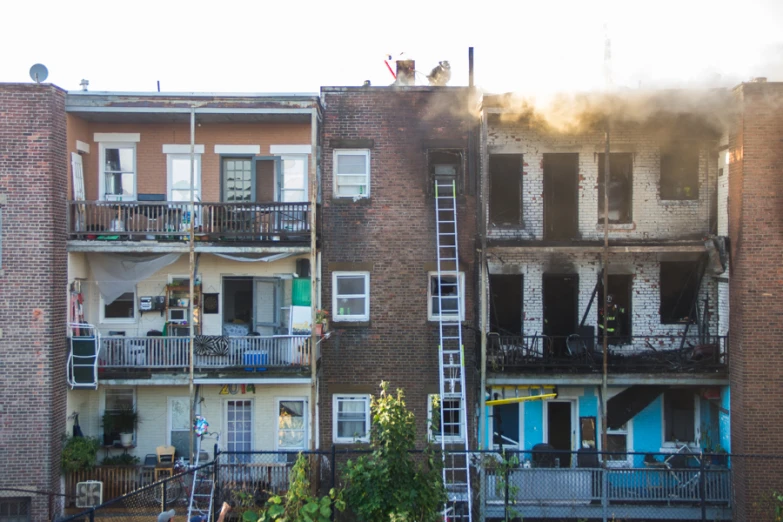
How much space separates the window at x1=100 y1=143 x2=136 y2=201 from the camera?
15.8 metres

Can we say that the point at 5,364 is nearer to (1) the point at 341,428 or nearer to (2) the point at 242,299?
(2) the point at 242,299

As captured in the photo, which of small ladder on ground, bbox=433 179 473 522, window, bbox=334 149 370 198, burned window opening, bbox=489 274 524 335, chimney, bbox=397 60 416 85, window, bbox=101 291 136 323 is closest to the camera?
small ladder on ground, bbox=433 179 473 522

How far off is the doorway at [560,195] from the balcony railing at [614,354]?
8.50ft

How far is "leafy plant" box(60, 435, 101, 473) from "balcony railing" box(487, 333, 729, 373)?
8911 mm

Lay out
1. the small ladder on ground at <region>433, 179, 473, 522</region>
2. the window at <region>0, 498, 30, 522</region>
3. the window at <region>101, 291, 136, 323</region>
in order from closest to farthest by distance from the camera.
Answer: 1. the window at <region>0, 498, 30, 522</region>
2. the small ladder on ground at <region>433, 179, 473, 522</region>
3. the window at <region>101, 291, 136, 323</region>

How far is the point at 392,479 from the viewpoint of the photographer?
405 inches

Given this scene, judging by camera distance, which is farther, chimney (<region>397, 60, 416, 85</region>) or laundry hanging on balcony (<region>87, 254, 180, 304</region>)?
chimney (<region>397, 60, 416, 85</region>)

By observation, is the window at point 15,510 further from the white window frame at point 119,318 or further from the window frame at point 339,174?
the window frame at point 339,174

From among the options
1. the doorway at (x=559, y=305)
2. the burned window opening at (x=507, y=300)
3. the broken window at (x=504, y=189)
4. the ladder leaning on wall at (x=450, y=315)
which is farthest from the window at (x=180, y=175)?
the doorway at (x=559, y=305)

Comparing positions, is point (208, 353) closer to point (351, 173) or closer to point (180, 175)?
point (180, 175)

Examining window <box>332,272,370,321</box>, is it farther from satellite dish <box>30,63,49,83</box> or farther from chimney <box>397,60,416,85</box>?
satellite dish <box>30,63,49,83</box>

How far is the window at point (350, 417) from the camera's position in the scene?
15.5 meters

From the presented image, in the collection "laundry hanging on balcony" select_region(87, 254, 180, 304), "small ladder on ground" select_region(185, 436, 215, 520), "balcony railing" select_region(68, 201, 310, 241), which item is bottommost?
"small ladder on ground" select_region(185, 436, 215, 520)

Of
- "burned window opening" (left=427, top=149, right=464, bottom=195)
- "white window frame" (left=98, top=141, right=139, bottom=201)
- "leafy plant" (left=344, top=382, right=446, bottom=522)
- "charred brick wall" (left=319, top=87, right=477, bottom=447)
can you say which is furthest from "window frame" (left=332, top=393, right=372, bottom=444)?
"white window frame" (left=98, top=141, right=139, bottom=201)
